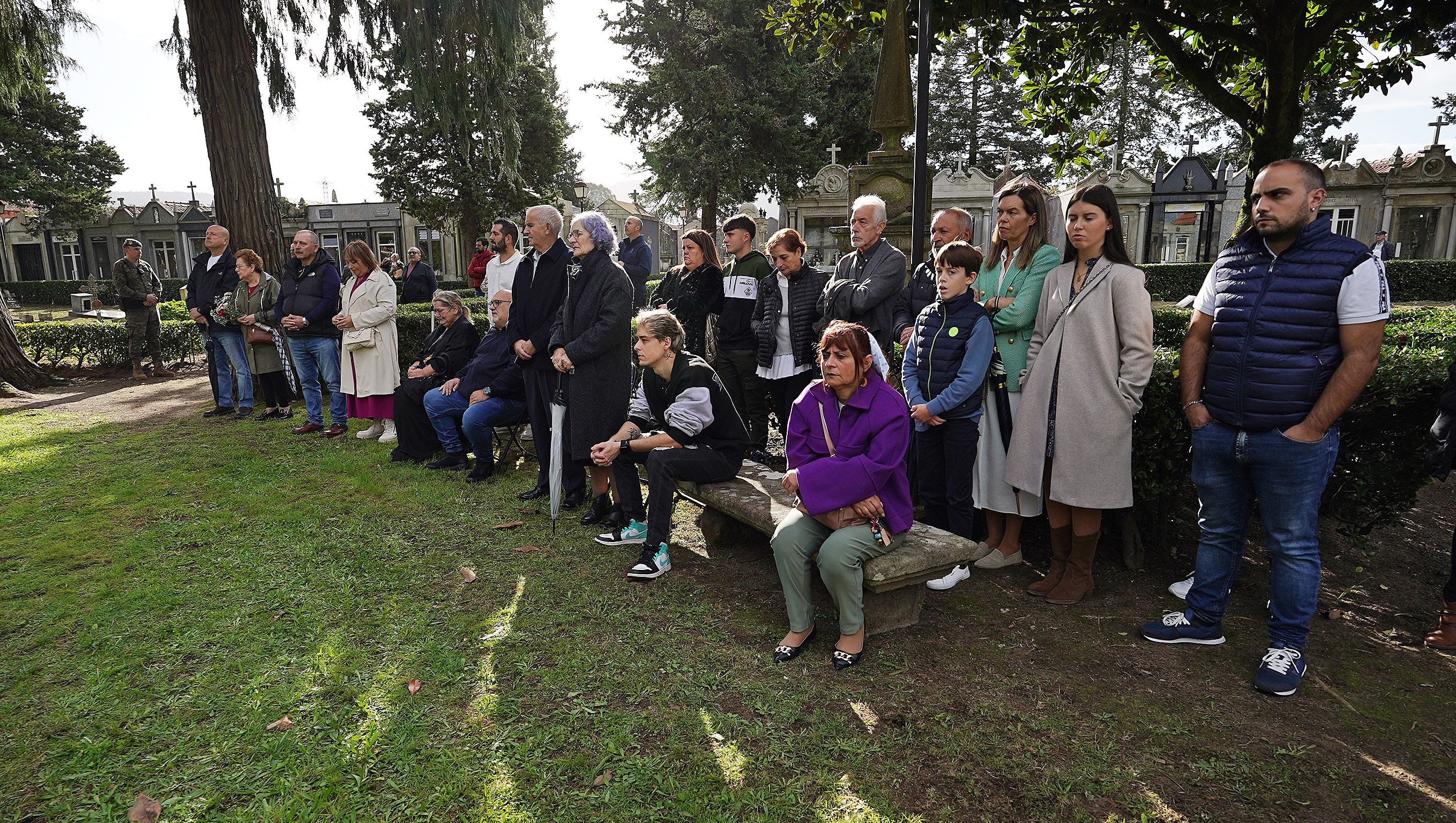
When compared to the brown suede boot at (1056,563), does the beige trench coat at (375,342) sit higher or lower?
higher

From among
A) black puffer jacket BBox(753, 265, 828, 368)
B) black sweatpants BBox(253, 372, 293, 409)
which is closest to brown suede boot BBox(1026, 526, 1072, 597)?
black puffer jacket BBox(753, 265, 828, 368)

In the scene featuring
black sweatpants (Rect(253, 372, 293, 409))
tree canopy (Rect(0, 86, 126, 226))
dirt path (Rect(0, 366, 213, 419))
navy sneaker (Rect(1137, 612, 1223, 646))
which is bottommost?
navy sneaker (Rect(1137, 612, 1223, 646))

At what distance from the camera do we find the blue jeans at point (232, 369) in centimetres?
859

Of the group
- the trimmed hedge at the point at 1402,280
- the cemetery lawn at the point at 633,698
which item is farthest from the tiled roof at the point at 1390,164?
the cemetery lawn at the point at 633,698

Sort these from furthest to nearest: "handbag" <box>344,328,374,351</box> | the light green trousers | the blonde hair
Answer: "handbag" <box>344,328,374,351</box> < the blonde hair < the light green trousers

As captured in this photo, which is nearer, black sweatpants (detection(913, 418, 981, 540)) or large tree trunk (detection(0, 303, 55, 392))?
black sweatpants (detection(913, 418, 981, 540))

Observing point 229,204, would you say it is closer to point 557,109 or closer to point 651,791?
point 651,791

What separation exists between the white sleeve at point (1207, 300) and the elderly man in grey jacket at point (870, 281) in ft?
5.91

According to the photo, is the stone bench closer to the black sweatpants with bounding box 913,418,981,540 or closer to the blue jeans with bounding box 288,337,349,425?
the black sweatpants with bounding box 913,418,981,540

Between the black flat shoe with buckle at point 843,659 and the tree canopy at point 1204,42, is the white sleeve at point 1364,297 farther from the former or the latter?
the tree canopy at point 1204,42

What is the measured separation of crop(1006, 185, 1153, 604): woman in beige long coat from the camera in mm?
3527

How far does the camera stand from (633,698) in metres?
3.10

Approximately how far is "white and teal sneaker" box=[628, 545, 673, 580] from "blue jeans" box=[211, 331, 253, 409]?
6.75 metres

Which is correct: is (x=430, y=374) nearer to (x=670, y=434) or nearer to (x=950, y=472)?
(x=670, y=434)
